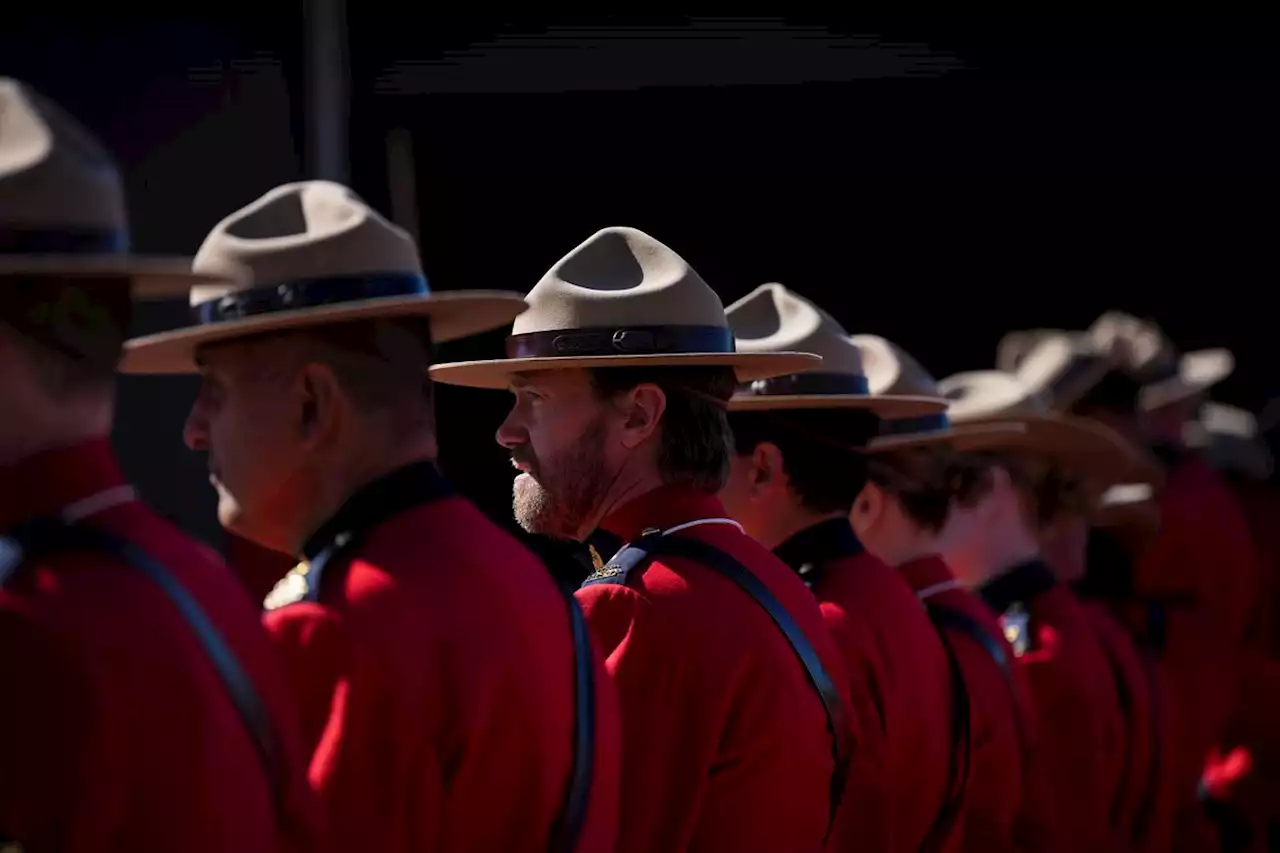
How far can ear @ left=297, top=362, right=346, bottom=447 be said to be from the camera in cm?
255

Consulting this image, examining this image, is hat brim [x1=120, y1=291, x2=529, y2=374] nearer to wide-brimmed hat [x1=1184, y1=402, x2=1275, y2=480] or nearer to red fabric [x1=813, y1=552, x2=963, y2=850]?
red fabric [x1=813, y1=552, x2=963, y2=850]

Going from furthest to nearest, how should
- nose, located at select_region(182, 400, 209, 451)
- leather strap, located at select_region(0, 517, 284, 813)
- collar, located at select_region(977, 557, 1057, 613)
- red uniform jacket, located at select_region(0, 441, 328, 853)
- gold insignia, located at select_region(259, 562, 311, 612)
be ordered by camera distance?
collar, located at select_region(977, 557, 1057, 613)
nose, located at select_region(182, 400, 209, 451)
gold insignia, located at select_region(259, 562, 311, 612)
leather strap, located at select_region(0, 517, 284, 813)
red uniform jacket, located at select_region(0, 441, 328, 853)

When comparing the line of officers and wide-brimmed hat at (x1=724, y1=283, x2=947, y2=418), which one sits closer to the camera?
the line of officers

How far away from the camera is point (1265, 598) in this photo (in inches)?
331

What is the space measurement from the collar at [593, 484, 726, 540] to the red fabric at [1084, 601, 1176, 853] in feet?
8.43

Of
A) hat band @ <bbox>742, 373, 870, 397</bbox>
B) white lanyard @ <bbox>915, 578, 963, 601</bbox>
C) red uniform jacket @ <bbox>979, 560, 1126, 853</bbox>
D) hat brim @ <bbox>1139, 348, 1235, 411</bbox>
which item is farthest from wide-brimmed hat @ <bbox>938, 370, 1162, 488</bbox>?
hat brim @ <bbox>1139, 348, 1235, 411</bbox>

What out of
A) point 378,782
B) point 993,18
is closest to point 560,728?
point 378,782

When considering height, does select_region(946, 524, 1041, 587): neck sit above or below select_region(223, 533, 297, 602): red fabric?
above

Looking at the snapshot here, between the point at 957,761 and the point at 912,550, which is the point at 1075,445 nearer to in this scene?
the point at 912,550

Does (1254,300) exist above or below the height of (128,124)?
below

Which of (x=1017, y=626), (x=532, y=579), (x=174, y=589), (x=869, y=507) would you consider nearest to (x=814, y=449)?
(x=869, y=507)

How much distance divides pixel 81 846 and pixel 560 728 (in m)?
0.85

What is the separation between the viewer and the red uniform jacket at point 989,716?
14.9ft

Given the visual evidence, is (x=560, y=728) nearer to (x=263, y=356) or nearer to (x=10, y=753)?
(x=263, y=356)
